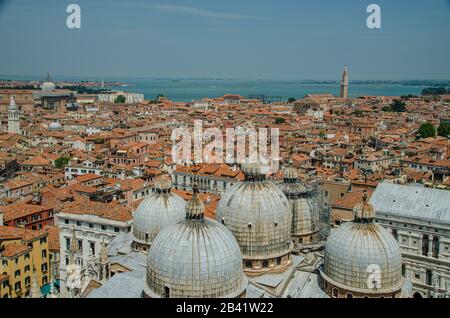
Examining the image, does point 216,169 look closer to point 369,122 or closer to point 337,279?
point 337,279

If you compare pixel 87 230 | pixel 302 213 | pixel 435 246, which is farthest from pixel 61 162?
pixel 435 246

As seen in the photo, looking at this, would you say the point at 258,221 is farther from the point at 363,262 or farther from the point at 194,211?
the point at 363,262

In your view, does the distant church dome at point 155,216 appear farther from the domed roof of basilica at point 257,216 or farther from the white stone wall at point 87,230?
the white stone wall at point 87,230

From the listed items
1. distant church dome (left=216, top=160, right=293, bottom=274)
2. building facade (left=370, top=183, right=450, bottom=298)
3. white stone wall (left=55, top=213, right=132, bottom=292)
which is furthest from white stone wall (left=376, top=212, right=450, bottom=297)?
white stone wall (left=55, top=213, right=132, bottom=292)

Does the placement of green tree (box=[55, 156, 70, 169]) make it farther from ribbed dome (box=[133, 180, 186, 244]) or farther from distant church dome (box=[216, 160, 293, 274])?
distant church dome (box=[216, 160, 293, 274])

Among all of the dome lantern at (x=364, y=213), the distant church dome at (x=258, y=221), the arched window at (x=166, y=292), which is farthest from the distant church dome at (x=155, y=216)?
the dome lantern at (x=364, y=213)

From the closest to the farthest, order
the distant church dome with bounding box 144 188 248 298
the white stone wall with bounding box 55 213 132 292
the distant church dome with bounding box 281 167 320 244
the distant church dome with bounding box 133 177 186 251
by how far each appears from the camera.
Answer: the distant church dome with bounding box 144 188 248 298 < the distant church dome with bounding box 133 177 186 251 < the distant church dome with bounding box 281 167 320 244 < the white stone wall with bounding box 55 213 132 292
